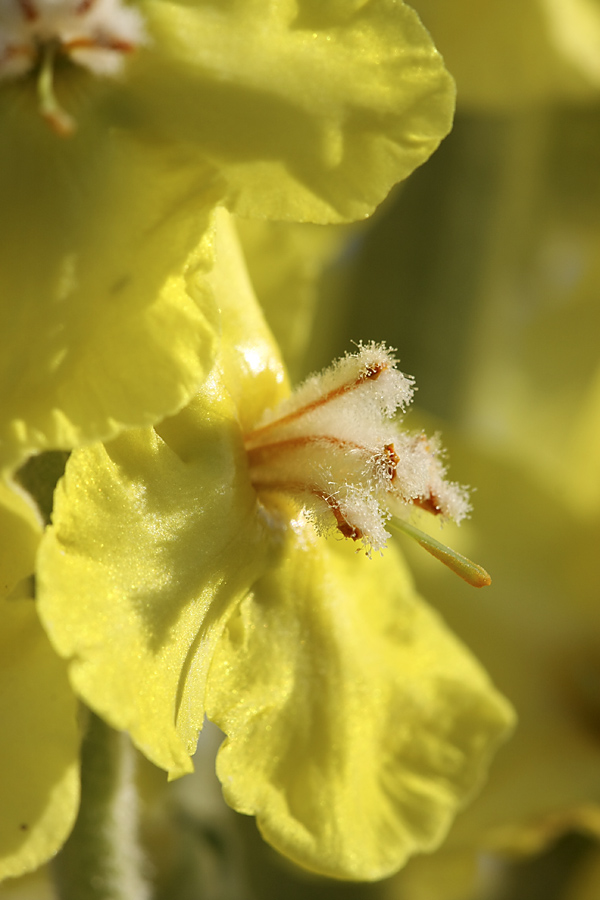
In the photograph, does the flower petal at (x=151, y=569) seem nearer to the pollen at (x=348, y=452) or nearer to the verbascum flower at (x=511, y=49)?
the pollen at (x=348, y=452)

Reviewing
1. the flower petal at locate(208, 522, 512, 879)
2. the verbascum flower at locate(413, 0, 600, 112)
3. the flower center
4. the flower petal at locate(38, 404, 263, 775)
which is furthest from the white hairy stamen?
the verbascum flower at locate(413, 0, 600, 112)

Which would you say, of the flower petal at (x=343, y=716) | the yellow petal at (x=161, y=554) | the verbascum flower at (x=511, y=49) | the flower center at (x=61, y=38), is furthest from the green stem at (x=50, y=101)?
the verbascum flower at (x=511, y=49)

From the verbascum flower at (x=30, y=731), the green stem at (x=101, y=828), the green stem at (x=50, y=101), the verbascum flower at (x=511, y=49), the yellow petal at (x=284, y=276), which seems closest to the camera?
the green stem at (x=50, y=101)

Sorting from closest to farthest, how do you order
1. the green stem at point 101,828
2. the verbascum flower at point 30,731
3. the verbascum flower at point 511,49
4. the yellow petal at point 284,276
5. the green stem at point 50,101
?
the green stem at point 50,101
the verbascum flower at point 30,731
the green stem at point 101,828
the yellow petal at point 284,276
the verbascum flower at point 511,49

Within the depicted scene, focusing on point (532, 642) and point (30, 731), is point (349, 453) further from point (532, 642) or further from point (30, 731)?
point (532, 642)

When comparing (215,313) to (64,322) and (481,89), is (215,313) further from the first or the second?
(481,89)

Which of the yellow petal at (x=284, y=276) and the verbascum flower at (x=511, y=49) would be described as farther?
the verbascum flower at (x=511, y=49)
